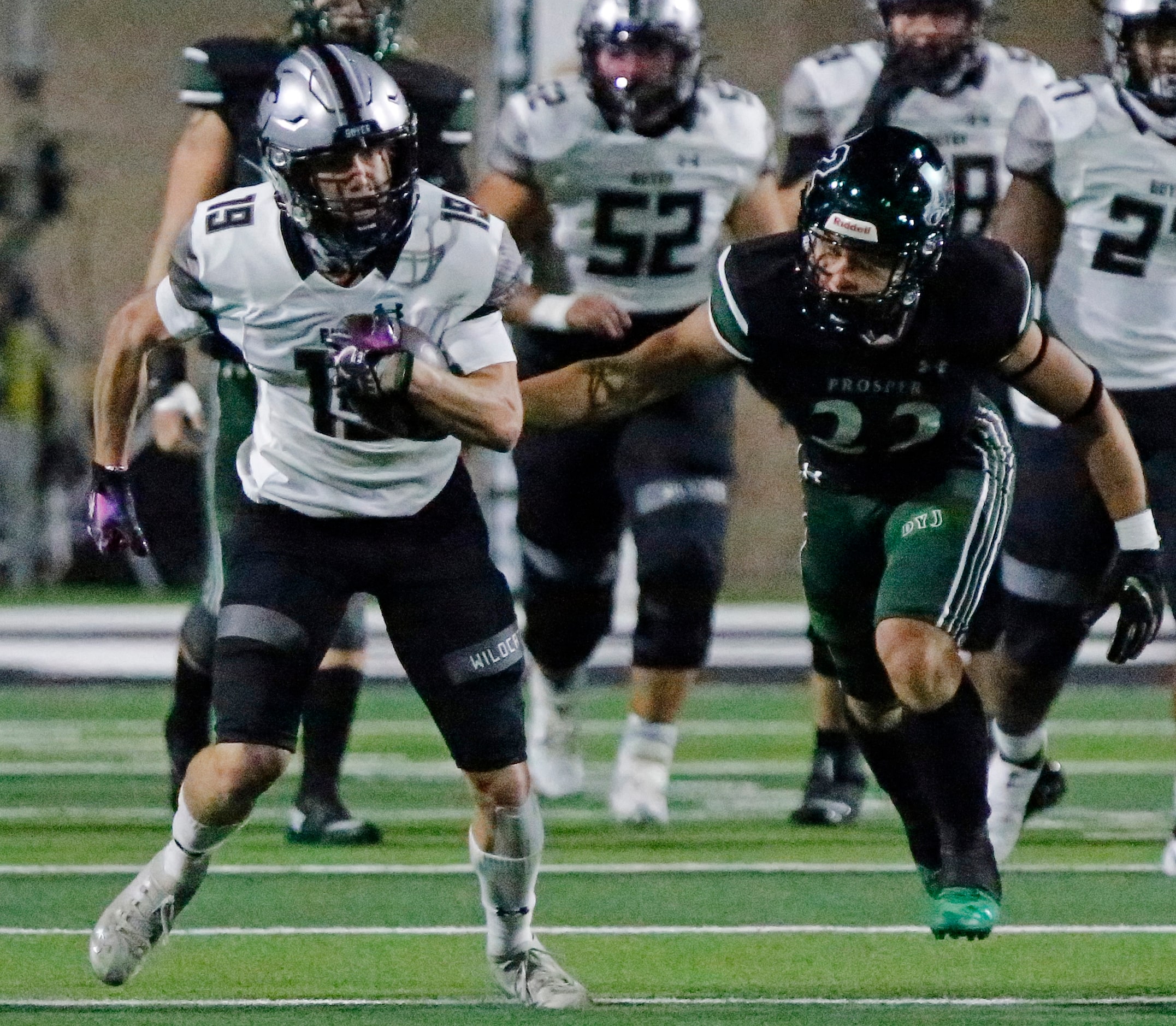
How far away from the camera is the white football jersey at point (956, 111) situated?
6164 millimetres

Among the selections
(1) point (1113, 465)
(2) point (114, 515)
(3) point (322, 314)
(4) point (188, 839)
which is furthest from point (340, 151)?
(1) point (1113, 465)

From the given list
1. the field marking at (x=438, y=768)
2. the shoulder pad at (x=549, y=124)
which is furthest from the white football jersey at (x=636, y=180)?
the field marking at (x=438, y=768)

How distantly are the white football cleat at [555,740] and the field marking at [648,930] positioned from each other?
180cm

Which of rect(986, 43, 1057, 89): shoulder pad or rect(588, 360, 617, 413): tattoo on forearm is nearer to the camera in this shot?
rect(588, 360, 617, 413): tattoo on forearm

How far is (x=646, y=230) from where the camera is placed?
20.1 ft

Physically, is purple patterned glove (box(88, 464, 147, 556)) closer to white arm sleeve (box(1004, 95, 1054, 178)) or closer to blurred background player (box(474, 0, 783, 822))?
blurred background player (box(474, 0, 783, 822))

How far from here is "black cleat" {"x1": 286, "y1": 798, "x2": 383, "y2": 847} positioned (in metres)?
5.92

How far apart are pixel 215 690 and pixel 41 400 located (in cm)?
958

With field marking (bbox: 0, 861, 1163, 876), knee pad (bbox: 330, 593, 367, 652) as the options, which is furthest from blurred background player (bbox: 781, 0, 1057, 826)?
knee pad (bbox: 330, 593, 367, 652)

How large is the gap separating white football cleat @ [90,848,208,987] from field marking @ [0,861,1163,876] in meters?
1.34

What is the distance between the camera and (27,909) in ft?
16.5

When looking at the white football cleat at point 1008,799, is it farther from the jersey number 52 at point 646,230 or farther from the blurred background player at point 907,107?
the jersey number 52 at point 646,230

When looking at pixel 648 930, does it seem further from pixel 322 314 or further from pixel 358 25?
pixel 358 25

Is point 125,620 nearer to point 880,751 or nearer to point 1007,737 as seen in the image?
point 1007,737
